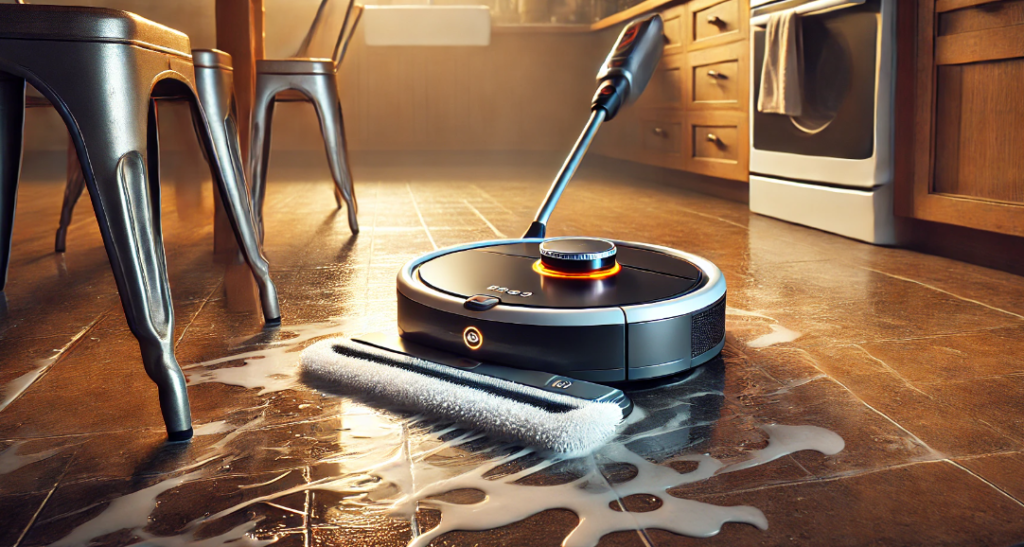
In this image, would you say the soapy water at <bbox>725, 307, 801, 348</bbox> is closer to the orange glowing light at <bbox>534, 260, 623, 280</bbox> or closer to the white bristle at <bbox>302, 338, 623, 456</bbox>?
the orange glowing light at <bbox>534, 260, 623, 280</bbox>

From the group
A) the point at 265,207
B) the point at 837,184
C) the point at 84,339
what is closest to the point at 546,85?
the point at 265,207

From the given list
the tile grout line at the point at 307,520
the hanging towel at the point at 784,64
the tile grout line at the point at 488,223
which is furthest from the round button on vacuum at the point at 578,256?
the hanging towel at the point at 784,64

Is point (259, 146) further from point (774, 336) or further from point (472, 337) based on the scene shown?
point (774, 336)

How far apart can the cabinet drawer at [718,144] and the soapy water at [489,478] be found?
1948 mm

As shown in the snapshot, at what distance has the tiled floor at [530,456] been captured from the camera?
0.60 metres

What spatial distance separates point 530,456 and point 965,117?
54.2 inches

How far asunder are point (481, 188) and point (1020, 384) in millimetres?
2583

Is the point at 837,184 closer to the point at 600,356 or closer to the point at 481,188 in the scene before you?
the point at 600,356

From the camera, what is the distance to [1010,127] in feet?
4.91

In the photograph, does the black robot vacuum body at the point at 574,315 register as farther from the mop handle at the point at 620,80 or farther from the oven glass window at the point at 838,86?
the oven glass window at the point at 838,86

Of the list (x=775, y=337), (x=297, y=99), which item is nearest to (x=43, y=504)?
(x=775, y=337)

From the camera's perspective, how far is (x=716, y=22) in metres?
2.73

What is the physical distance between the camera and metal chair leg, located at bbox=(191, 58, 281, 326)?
1.09 meters

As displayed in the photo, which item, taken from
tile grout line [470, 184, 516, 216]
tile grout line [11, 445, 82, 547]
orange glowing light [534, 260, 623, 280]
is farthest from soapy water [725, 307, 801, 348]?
tile grout line [470, 184, 516, 216]
